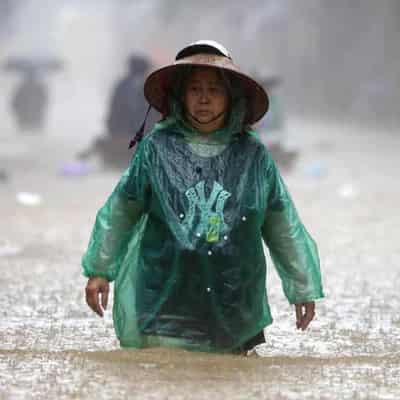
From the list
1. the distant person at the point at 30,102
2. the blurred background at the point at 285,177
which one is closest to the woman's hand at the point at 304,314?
the blurred background at the point at 285,177

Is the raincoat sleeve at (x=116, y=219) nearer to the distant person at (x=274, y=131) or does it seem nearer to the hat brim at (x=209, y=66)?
the hat brim at (x=209, y=66)

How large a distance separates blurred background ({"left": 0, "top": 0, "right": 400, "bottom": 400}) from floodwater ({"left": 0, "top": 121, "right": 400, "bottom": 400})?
1cm

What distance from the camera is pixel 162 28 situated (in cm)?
4112

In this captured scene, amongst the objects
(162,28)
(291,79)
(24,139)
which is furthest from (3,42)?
(24,139)

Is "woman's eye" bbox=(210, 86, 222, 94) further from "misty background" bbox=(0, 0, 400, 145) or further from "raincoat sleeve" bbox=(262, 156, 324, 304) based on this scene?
"misty background" bbox=(0, 0, 400, 145)

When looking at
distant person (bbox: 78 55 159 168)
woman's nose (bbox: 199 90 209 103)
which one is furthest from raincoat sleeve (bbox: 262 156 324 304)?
distant person (bbox: 78 55 159 168)

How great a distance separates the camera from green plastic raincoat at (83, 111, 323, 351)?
3.85 m

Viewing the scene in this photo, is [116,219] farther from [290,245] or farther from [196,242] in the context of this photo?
[290,245]

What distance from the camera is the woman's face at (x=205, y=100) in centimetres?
391

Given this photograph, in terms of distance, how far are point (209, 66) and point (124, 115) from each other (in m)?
11.6

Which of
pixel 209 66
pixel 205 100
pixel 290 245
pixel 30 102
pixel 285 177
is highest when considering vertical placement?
pixel 209 66

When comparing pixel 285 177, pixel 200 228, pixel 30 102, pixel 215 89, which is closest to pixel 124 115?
pixel 285 177

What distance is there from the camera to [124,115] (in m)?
15.5

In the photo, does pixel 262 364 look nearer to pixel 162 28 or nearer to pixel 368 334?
pixel 368 334
